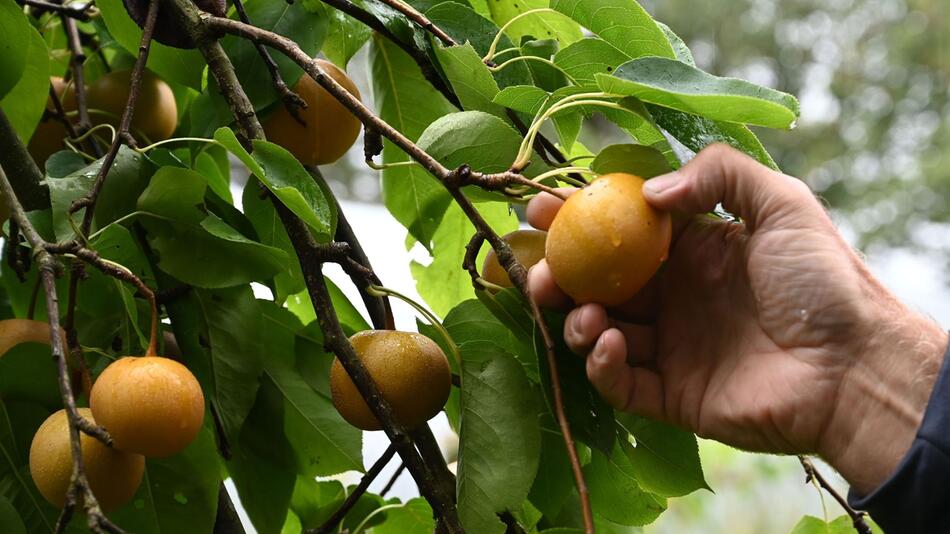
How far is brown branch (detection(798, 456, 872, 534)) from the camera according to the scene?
595 millimetres

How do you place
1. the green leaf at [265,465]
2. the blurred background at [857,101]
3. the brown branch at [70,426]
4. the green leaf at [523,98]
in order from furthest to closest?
the blurred background at [857,101], the green leaf at [265,465], the green leaf at [523,98], the brown branch at [70,426]

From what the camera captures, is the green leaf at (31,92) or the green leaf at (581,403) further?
the green leaf at (31,92)

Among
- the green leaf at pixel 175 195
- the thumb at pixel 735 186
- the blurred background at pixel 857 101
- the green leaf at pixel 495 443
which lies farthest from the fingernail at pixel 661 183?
the blurred background at pixel 857 101

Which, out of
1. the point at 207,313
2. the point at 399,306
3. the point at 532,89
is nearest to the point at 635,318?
the point at 532,89

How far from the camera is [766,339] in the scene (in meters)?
0.47

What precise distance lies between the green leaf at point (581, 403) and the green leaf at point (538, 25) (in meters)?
0.24

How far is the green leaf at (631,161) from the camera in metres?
0.43

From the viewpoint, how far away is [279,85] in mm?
528

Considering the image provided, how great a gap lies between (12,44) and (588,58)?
308 millimetres

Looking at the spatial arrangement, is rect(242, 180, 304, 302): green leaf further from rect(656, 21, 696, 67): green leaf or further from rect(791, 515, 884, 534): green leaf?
rect(791, 515, 884, 534): green leaf

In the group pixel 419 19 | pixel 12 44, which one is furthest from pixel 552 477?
pixel 12 44

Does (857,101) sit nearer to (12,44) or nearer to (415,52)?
(415,52)

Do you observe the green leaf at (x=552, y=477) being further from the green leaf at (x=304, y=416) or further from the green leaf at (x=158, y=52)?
the green leaf at (x=158, y=52)

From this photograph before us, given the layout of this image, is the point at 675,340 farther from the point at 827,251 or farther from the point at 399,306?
the point at 399,306
